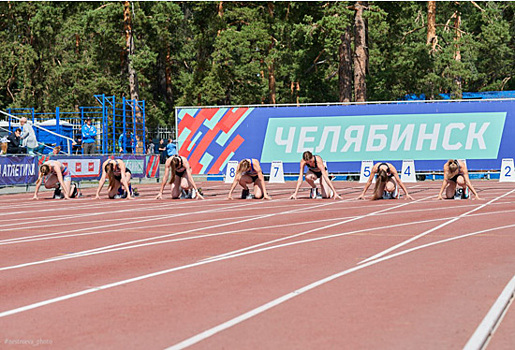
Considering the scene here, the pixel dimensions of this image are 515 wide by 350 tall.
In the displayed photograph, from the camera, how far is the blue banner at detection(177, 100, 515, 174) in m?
32.8

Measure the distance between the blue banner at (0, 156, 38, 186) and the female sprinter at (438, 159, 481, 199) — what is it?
1484 centimetres

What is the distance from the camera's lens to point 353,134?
33969 millimetres

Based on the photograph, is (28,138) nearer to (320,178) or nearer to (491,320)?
(320,178)

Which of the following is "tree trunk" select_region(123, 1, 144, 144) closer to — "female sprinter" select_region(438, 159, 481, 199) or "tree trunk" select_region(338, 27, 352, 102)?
"tree trunk" select_region(338, 27, 352, 102)

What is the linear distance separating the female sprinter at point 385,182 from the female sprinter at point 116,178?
23.5 feet

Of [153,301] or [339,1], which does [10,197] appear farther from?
[339,1]

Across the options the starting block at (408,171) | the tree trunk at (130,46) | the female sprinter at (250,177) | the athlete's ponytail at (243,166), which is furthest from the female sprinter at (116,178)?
the tree trunk at (130,46)

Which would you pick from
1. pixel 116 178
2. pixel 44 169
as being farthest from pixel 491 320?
pixel 116 178

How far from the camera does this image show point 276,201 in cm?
2256

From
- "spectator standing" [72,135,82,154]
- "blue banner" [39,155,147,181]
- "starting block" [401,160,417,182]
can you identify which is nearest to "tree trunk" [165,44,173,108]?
"spectator standing" [72,135,82,154]

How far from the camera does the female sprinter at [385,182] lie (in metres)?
21.2

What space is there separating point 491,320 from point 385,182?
14.9 m

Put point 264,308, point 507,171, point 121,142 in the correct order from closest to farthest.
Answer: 1. point 264,308
2. point 507,171
3. point 121,142

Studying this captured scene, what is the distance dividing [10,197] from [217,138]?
424 inches
